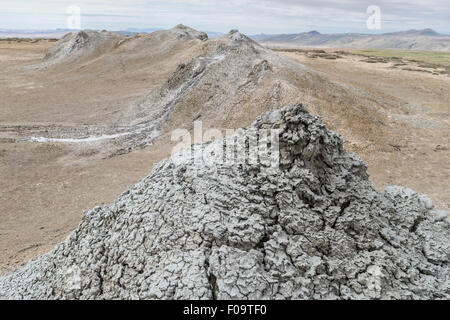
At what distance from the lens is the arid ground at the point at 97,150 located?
9.39 meters

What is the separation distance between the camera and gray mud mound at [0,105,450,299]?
4105 mm

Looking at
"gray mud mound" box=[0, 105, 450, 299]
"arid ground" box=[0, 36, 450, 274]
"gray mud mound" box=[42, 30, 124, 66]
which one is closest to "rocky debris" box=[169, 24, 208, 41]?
"gray mud mound" box=[42, 30, 124, 66]

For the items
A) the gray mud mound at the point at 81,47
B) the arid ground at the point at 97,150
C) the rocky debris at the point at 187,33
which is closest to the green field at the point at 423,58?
the arid ground at the point at 97,150

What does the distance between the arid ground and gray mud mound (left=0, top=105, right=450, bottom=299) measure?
11.2 feet

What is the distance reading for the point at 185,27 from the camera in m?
37.2

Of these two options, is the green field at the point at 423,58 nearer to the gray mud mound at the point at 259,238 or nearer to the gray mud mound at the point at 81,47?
the gray mud mound at the point at 81,47

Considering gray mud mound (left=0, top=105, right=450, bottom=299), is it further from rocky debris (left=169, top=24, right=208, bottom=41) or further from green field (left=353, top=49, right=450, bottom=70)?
green field (left=353, top=49, right=450, bottom=70)

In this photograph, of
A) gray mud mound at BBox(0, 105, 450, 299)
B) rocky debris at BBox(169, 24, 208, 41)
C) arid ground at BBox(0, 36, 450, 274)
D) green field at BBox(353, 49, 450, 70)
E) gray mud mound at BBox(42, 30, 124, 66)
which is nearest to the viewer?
gray mud mound at BBox(0, 105, 450, 299)

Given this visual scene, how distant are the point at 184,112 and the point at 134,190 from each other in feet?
36.4

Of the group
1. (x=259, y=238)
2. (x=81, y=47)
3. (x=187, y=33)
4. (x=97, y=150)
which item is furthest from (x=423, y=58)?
(x=259, y=238)

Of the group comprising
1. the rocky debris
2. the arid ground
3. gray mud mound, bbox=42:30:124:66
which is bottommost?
the arid ground

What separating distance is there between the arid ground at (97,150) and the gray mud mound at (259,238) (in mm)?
3429

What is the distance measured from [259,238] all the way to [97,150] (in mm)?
11644

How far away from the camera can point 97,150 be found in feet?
47.2
